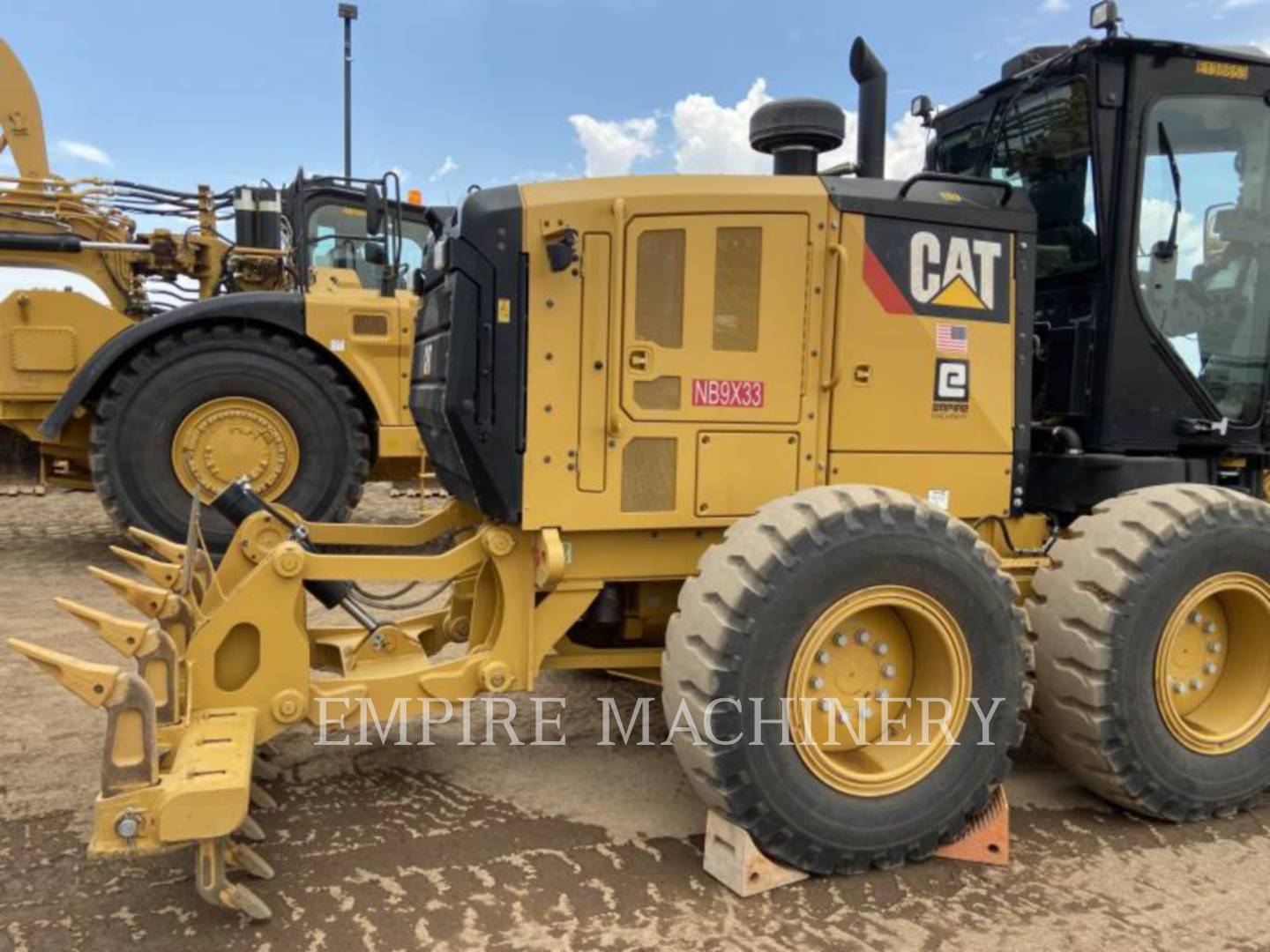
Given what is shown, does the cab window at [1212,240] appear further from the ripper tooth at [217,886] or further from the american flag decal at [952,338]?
the ripper tooth at [217,886]

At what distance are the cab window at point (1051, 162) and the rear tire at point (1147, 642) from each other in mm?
1072

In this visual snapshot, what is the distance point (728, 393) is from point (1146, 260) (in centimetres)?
182

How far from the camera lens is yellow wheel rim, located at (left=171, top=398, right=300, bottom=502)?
6797 millimetres

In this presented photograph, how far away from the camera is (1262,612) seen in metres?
3.47

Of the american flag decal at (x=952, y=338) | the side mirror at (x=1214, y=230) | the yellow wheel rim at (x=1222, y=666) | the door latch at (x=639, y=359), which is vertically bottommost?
the yellow wheel rim at (x=1222, y=666)

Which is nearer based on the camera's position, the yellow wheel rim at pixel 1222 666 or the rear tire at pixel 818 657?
the rear tire at pixel 818 657

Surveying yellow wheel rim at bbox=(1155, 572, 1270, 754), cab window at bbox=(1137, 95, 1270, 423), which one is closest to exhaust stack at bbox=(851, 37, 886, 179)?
cab window at bbox=(1137, 95, 1270, 423)

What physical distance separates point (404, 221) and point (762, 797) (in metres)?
6.58

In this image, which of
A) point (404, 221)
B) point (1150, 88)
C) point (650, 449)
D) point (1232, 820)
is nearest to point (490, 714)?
point (650, 449)

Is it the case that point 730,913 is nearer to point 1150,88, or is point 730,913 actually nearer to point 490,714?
point 490,714

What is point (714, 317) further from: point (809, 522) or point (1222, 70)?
point (1222, 70)

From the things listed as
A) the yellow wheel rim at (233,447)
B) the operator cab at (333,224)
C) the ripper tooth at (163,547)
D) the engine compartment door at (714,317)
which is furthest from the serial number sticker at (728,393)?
the operator cab at (333,224)

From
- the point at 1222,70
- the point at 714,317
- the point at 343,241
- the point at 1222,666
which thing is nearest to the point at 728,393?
the point at 714,317

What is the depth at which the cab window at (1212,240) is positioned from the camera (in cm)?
380
